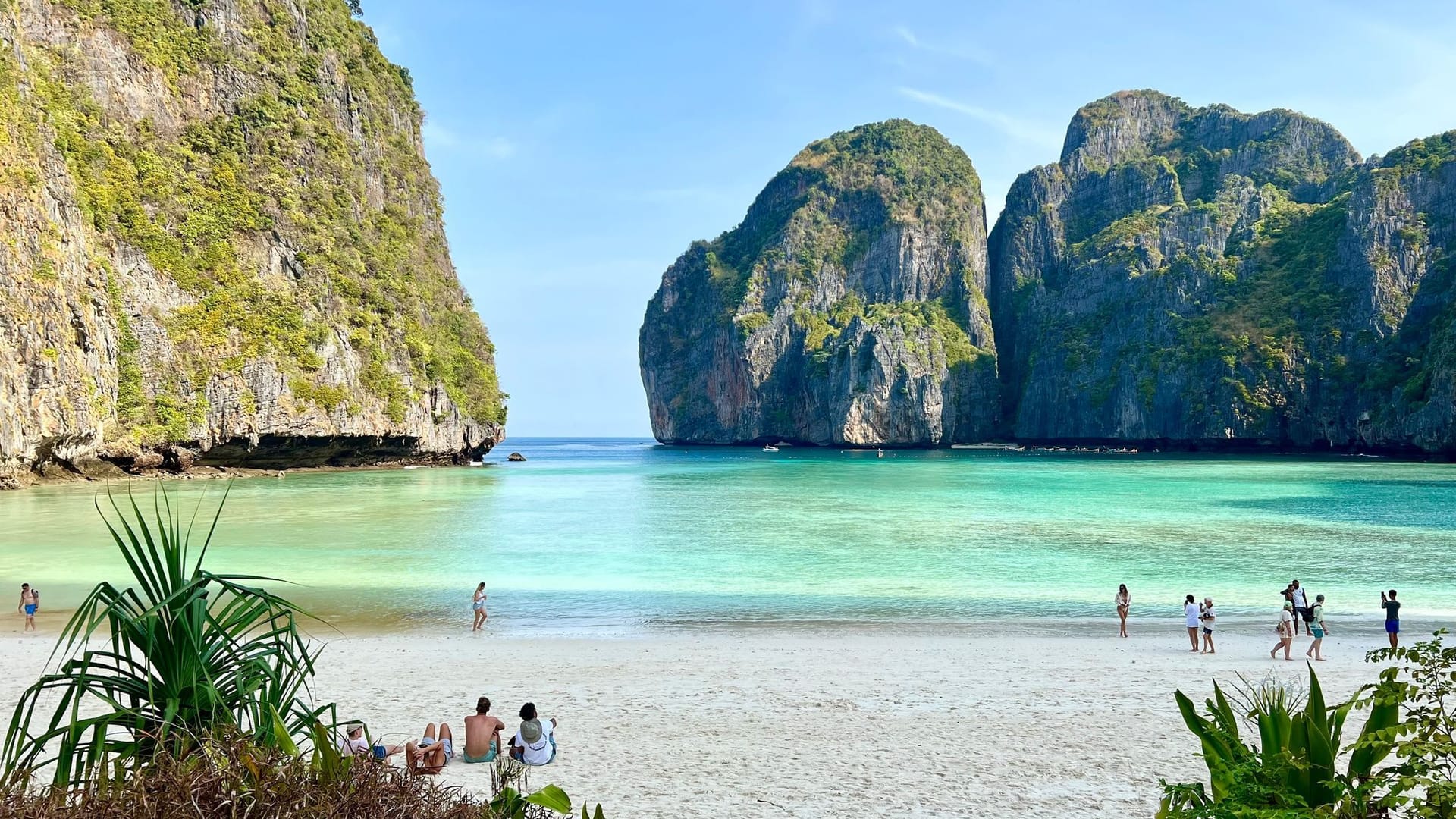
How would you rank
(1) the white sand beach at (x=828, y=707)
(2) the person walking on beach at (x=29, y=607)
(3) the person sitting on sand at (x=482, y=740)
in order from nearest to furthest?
(1) the white sand beach at (x=828, y=707)
(3) the person sitting on sand at (x=482, y=740)
(2) the person walking on beach at (x=29, y=607)

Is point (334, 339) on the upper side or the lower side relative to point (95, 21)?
lower

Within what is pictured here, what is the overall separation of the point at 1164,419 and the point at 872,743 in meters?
109

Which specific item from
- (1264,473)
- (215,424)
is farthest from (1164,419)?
(215,424)

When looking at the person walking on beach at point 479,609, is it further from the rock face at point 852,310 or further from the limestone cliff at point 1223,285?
the rock face at point 852,310

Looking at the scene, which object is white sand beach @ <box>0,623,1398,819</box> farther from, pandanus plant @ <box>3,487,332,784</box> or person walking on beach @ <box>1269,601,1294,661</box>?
pandanus plant @ <box>3,487,332,784</box>

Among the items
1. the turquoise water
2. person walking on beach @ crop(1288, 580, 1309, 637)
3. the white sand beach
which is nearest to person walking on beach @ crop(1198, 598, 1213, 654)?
the white sand beach

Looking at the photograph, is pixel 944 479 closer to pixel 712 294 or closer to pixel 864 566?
pixel 864 566

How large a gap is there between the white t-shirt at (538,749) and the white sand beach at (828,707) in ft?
0.48

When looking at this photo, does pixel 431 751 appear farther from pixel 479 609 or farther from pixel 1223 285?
pixel 1223 285

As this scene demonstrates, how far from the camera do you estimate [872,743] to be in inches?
327

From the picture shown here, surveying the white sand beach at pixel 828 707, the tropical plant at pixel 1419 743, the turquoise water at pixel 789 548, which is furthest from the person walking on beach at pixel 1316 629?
the tropical plant at pixel 1419 743

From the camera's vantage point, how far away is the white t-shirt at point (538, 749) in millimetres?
7473

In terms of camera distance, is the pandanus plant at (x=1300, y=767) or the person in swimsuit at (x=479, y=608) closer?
the pandanus plant at (x=1300, y=767)

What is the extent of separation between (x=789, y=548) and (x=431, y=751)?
59.6 ft
